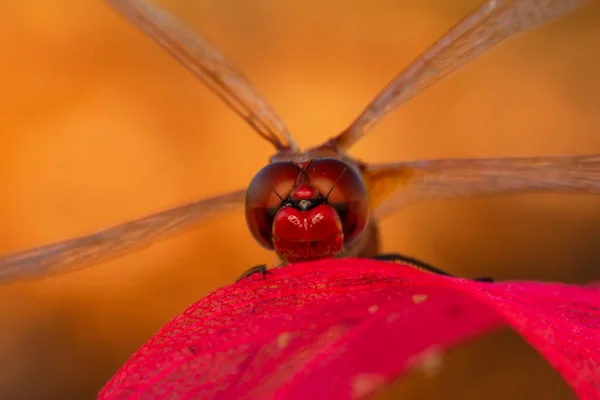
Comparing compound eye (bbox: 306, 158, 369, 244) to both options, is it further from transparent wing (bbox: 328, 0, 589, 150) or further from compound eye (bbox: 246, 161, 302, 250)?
transparent wing (bbox: 328, 0, 589, 150)

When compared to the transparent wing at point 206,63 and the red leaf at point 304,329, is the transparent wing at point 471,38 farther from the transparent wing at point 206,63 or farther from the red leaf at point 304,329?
the red leaf at point 304,329

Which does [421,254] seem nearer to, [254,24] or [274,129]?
[254,24]

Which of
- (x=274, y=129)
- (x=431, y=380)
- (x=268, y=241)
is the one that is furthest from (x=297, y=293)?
(x=431, y=380)

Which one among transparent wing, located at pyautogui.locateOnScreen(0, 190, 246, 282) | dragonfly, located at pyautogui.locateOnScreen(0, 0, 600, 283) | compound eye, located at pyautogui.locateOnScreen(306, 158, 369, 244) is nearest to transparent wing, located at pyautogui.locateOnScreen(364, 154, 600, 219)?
dragonfly, located at pyautogui.locateOnScreen(0, 0, 600, 283)

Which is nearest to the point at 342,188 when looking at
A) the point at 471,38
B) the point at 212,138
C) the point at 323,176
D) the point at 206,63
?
the point at 323,176

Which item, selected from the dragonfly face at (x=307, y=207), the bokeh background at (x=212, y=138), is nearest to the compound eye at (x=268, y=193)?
the dragonfly face at (x=307, y=207)

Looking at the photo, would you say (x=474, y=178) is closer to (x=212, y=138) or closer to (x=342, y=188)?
(x=342, y=188)

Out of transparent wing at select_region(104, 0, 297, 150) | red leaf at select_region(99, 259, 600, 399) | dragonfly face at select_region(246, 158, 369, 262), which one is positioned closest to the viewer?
red leaf at select_region(99, 259, 600, 399)
